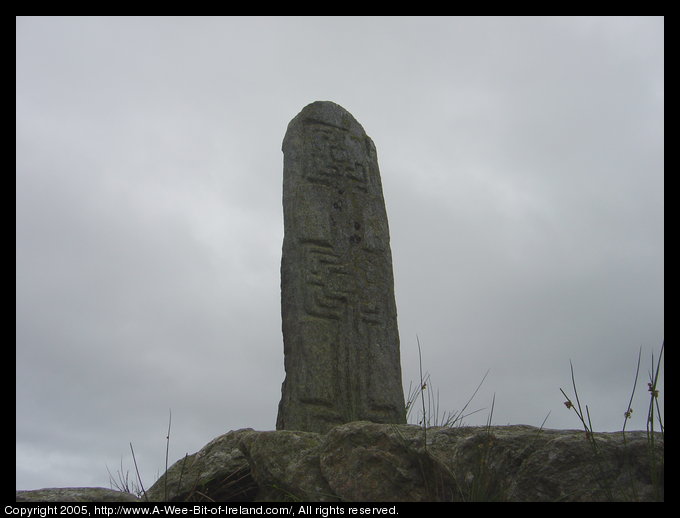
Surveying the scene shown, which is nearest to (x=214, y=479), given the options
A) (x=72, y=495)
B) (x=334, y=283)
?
(x=72, y=495)

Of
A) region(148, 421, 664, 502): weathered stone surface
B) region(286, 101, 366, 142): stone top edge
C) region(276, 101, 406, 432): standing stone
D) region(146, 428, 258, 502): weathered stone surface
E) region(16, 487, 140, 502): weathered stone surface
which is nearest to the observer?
region(148, 421, 664, 502): weathered stone surface

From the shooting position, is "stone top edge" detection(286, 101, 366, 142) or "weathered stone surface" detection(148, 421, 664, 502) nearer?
"weathered stone surface" detection(148, 421, 664, 502)

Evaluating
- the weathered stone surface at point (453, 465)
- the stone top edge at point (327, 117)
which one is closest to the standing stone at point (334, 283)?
the stone top edge at point (327, 117)

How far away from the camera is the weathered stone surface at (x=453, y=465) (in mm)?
2570

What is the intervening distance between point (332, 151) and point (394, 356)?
206 cm

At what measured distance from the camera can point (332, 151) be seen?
22.0ft

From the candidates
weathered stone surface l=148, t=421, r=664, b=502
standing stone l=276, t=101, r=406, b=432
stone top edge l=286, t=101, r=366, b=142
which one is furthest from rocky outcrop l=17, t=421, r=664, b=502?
stone top edge l=286, t=101, r=366, b=142

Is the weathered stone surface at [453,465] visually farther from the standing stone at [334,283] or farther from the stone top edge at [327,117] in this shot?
the stone top edge at [327,117]

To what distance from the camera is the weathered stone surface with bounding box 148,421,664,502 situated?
2.57 metres

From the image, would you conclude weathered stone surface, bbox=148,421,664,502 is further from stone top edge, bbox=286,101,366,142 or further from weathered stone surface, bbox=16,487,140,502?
stone top edge, bbox=286,101,366,142

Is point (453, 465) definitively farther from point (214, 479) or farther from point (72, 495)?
point (72, 495)

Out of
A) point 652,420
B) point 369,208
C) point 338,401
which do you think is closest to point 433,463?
point 652,420

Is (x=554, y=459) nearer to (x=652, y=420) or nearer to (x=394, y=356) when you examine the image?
(x=652, y=420)

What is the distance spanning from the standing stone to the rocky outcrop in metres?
2.14
